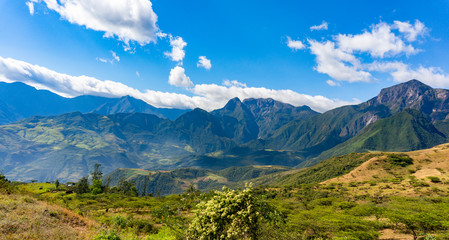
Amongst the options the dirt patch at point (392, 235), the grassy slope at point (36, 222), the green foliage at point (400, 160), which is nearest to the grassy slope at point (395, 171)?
the green foliage at point (400, 160)

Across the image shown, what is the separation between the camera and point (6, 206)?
19.8 m

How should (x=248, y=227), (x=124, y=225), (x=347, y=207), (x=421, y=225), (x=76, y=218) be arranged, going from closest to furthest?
(x=248, y=227) → (x=76, y=218) → (x=421, y=225) → (x=124, y=225) → (x=347, y=207)

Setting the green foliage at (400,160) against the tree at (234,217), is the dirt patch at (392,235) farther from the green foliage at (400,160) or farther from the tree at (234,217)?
the green foliage at (400,160)

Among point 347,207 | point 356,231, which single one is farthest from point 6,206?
point 347,207

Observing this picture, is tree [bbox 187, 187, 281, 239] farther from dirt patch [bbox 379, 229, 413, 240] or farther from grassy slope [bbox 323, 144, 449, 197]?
grassy slope [bbox 323, 144, 449, 197]

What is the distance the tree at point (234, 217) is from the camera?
1397 cm

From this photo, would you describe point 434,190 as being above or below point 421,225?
below

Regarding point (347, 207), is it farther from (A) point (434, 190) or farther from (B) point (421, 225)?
(A) point (434, 190)

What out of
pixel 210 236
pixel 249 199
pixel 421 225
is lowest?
pixel 421 225

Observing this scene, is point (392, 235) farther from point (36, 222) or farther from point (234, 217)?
point (36, 222)

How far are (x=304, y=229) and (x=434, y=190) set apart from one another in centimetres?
6700

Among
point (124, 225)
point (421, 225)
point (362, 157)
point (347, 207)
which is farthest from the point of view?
point (362, 157)

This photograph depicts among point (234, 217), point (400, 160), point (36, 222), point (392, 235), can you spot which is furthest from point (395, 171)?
point (36, 222)

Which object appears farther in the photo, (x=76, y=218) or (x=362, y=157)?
(x=362, y=157)
